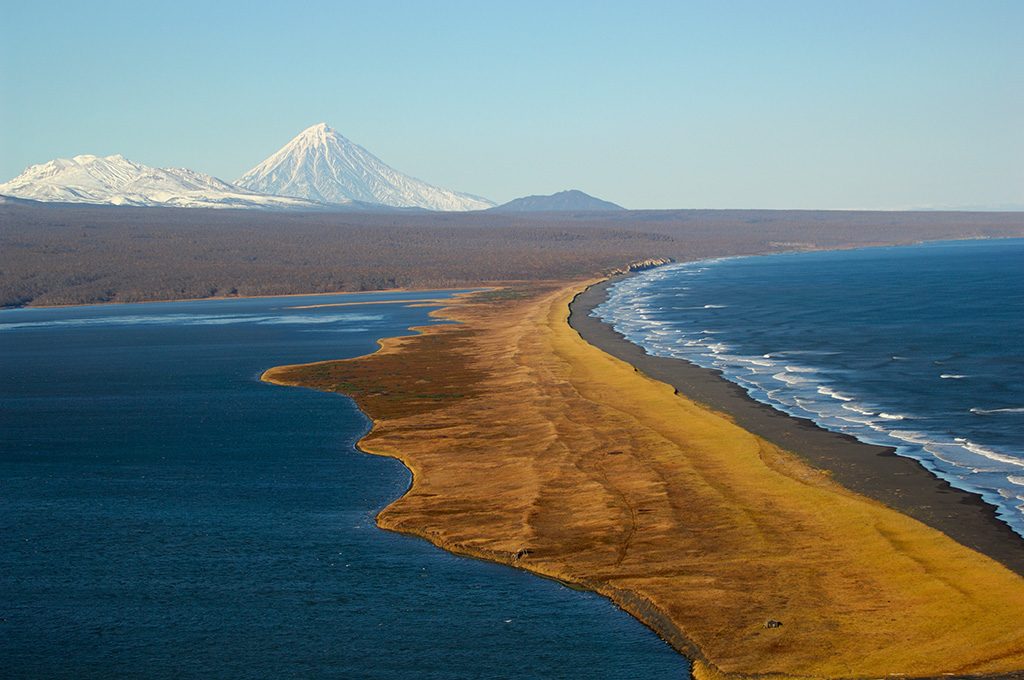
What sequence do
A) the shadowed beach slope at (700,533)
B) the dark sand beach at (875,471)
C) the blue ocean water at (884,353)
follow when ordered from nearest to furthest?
the shadowed beach slope at (700,533) < the dark sand beach at (875,471) < the blue ocean water at (884,353)

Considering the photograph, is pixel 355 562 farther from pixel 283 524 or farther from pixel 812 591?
pixel 812 591

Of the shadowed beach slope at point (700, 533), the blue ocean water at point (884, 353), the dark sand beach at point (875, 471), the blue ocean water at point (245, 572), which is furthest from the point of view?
the blue ocean water at point (884, 353)

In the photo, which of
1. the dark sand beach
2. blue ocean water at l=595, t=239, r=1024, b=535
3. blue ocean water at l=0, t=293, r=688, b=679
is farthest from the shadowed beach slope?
blue ocean water at l=595, t=239, r=1024, b=535

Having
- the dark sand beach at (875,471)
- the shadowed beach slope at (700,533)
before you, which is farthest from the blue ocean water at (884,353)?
the shadowed beach slope at (700,533)

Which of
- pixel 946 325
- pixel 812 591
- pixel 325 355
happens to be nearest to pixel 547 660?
pixel 812 591

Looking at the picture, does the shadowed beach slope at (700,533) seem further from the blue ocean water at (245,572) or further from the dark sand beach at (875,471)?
the blue ocean water at (245,572)

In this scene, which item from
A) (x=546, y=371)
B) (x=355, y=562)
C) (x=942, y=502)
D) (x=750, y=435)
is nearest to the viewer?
(x=355, y=562)
